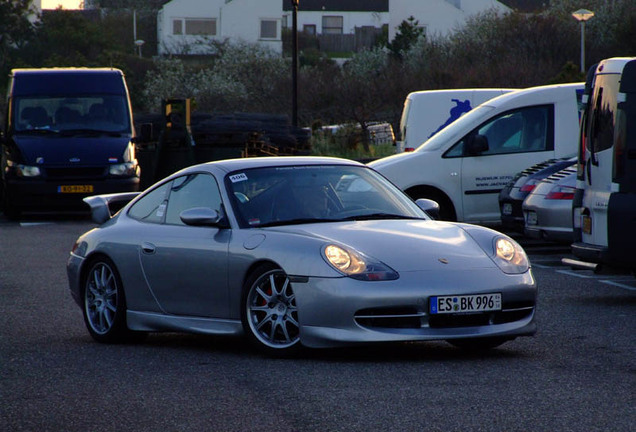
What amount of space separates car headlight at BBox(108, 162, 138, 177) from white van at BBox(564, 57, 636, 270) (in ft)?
43.4

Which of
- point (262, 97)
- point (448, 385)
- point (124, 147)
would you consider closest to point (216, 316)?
point (448, 385)

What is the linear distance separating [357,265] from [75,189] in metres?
16.5

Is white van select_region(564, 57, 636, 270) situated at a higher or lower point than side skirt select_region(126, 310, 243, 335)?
higher

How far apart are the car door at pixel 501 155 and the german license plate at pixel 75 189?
7862 mm

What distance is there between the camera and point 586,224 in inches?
484

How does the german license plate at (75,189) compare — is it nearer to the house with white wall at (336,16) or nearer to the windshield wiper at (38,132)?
the windshield wiper at (38,132)

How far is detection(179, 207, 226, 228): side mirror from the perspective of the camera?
360 inches

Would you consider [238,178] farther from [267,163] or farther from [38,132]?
[38,132]

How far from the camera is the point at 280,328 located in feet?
28.5

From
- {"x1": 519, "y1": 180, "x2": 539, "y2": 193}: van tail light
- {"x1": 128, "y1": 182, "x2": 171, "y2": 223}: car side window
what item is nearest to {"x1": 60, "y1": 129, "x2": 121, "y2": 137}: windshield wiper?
{"x1": 519, "y1": 180, "x2": 539, "y2": 193}: van tail light

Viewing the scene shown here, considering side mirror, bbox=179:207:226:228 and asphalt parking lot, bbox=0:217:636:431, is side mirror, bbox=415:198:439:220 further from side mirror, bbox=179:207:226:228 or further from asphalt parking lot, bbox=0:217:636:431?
side mirror, bbox=179:207:226:228

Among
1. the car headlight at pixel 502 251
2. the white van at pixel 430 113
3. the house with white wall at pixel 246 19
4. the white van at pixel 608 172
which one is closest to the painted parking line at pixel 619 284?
the white van at pixel 608 172

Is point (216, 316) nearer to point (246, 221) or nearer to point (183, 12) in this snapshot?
point (246, 221)

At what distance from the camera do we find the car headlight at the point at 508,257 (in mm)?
8766
